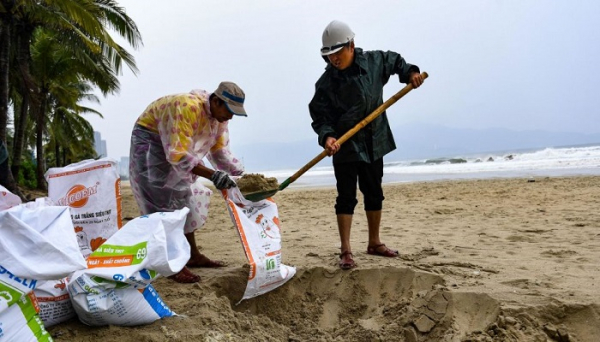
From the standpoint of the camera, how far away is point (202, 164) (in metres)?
2.86

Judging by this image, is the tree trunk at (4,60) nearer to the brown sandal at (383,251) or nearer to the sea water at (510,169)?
the sea water at (510,169)

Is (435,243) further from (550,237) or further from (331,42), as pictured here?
(331,42)

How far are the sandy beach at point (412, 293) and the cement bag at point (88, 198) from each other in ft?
1.56

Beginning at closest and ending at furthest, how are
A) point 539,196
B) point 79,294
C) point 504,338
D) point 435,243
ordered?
point 79,294, point 504,338, point 435,243, point 539,196

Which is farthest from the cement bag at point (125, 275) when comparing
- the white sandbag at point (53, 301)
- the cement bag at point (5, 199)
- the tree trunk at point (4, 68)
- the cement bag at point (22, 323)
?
the tree trunk at point (4, 68)

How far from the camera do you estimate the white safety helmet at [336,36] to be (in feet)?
9.20

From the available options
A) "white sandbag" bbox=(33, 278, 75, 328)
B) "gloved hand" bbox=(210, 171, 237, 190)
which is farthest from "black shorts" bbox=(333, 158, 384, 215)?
"white sandbag" bbox=(33, 278, 75, 328)

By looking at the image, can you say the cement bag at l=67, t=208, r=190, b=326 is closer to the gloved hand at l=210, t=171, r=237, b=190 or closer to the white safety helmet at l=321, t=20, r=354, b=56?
the gloved hand at l=210, t=171, r=237, b=190

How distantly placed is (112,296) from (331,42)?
197cm

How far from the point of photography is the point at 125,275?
1728 mm

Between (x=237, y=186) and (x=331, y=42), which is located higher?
(x=331, y=42)

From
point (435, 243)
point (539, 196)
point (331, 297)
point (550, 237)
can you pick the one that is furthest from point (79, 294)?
point (539, 196)

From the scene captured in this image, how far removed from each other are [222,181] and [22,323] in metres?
1.33

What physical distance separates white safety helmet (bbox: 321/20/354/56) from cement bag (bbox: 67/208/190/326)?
1595mm
